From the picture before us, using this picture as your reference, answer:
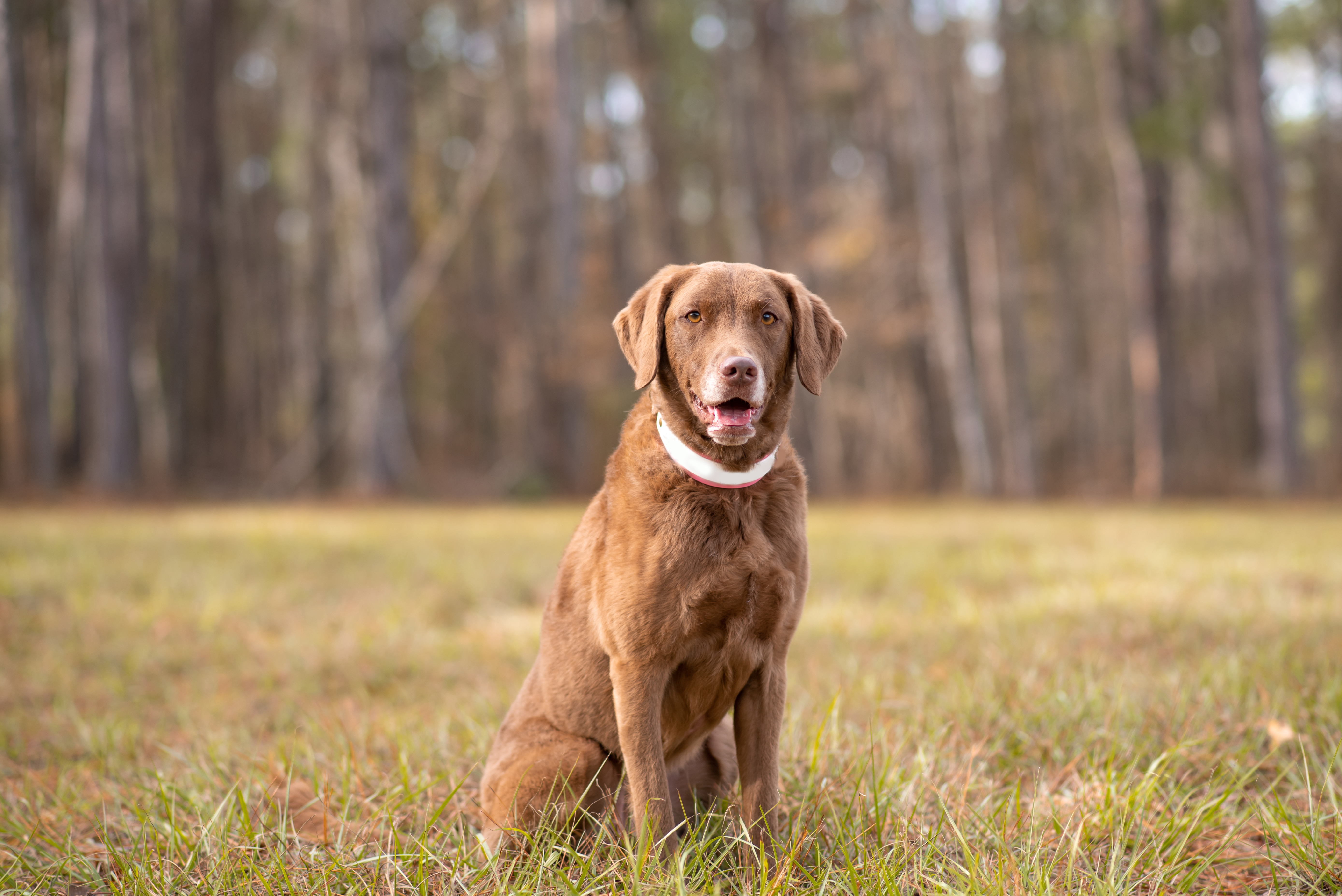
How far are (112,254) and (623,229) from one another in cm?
1134

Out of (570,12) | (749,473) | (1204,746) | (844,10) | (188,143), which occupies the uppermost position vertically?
(844,10)

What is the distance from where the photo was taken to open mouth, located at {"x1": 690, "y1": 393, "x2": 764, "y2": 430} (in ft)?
7.12

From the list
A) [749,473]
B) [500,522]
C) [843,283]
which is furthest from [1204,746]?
[843,283]

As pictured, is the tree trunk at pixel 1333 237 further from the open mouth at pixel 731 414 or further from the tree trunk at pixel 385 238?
the open mouth at pixel 731 414

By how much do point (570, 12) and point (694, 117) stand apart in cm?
1518

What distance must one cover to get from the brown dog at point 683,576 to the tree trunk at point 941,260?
636 inches

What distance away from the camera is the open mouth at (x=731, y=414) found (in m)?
2.17

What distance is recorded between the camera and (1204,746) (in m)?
3.12

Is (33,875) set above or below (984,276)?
below

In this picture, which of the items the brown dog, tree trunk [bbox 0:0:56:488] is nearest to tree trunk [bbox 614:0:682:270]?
tree trunk [bbox 0:0:56:488]

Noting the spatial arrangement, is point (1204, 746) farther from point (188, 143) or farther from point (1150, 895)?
point (188, 143)

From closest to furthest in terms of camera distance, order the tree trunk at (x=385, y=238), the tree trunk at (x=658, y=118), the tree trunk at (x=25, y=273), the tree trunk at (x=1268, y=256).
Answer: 1. the tree trunk at (x=25, y=273)
2. the tree trunk at (x=1268, y=256)
3. the tree trunk at (x=385, y=238)
4. the tree trunk at (x=658, y=118)

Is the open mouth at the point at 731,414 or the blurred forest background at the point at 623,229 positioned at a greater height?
the blurred forest background at the point at 623,229

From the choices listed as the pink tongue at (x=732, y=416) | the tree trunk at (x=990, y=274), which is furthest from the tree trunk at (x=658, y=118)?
the pink tongue at (x=732, y=416)
